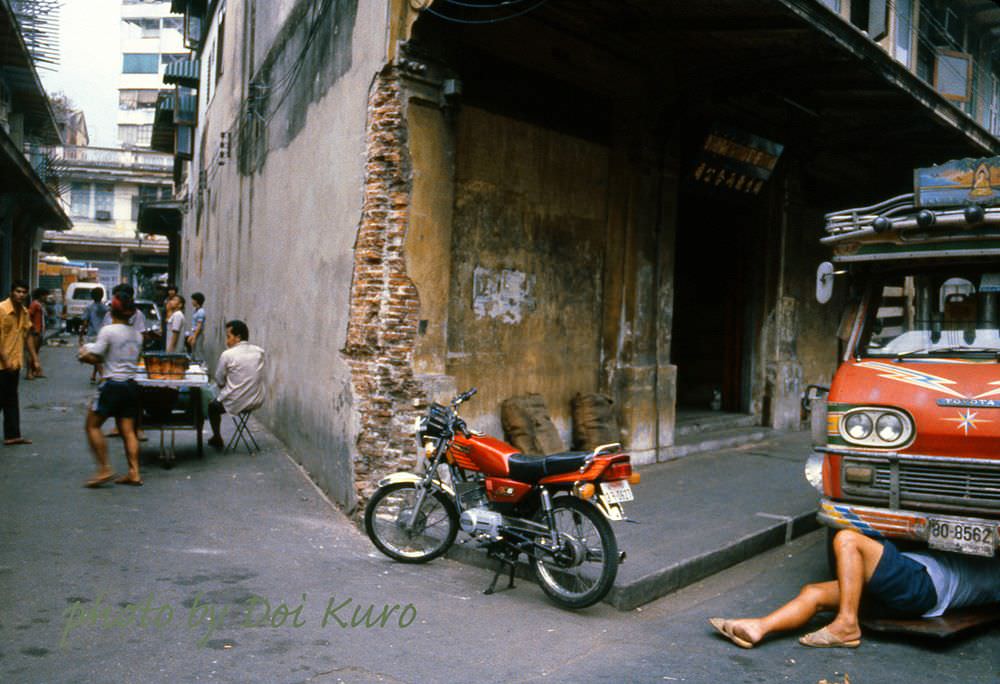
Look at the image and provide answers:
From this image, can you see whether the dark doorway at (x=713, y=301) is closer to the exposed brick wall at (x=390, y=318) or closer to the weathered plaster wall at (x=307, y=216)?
the weathered plaster wall at (x=307, y=216)

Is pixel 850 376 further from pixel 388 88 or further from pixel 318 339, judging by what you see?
pixel 318 339

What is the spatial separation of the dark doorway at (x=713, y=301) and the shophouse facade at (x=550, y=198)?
4cm

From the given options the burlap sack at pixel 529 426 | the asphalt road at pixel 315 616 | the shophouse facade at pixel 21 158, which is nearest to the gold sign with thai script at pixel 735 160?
the burlap sack at pixel 529 426

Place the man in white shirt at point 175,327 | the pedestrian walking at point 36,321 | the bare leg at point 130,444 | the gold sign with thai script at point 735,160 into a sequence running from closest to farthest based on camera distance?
the bare leg at point 130,444
the gold sign with thai script at point 735,160
the man in white shirt at point 175,327
the pedestrian walking at point 36,321

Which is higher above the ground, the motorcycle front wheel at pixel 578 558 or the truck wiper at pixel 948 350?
the truck wiper at pixel 948 350

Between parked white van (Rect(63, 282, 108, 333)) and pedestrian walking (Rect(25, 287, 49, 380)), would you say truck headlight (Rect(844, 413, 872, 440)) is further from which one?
parked white van (Rect(63, 282, 108, 333))

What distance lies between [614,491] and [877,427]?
170 cm

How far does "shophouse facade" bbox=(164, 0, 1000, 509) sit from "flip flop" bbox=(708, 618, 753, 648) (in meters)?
3.27

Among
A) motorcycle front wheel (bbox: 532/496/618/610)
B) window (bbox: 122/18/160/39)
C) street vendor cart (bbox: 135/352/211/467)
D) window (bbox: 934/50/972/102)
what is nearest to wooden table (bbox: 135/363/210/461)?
street vendor cart (bbox: 135/352/211/467)

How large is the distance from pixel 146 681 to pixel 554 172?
21.2ft

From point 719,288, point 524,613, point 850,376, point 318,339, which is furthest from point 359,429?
point 719,288

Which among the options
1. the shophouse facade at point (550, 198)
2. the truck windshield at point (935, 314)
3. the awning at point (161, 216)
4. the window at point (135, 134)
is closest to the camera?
the truck windshield at point (935, 314)

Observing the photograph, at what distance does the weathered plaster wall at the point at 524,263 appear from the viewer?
8.16 metres

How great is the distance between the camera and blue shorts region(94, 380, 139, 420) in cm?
817
